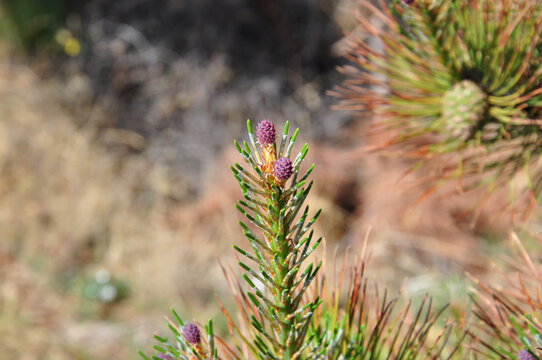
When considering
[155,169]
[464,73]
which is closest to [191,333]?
[464,73]

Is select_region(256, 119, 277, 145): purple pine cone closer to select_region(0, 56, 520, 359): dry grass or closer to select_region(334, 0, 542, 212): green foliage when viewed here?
select_region(334, 0, 542, 212): green foliage

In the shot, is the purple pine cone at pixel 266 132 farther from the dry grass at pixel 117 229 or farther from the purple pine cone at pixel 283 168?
the dry grass at pixel 117 229

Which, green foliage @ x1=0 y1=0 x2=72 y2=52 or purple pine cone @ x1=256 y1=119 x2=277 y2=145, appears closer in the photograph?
purple pine cone @ x1=256 y1=119 x2=277 y2=145

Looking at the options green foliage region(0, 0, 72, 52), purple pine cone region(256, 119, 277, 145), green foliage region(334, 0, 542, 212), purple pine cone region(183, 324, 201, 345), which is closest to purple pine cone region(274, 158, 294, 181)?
purple pine cone region(256, 119, 277, 145)

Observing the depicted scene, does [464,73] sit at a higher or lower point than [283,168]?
higher

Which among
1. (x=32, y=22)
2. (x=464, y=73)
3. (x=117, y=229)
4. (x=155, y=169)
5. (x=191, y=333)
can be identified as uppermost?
(x=32, y=22)

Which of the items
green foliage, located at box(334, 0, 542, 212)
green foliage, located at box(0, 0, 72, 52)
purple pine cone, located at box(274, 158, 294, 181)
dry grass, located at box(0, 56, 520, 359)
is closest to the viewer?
purple pine cone, located at box(274, 158, 294, 181)

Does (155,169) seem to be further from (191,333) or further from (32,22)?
(191,333)

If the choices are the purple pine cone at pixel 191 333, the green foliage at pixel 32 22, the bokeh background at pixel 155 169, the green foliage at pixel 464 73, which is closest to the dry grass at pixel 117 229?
the bokeh background at pixel 155 169
